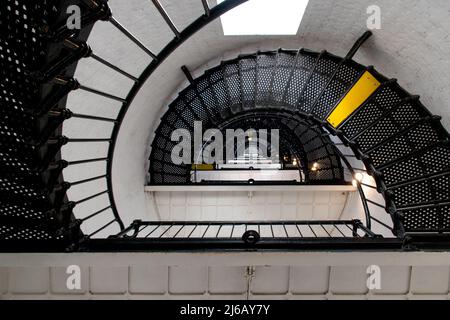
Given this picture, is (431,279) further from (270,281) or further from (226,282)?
(226,282)

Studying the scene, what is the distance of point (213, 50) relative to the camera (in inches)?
138

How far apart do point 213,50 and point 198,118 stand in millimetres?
1084

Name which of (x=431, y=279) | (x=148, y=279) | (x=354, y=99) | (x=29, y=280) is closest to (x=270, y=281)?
(x=148, y=279)

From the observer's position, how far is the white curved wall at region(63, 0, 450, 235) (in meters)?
2.12

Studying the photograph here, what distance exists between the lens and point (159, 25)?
248cm

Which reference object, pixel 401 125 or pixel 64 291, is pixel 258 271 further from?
pixel 401 125

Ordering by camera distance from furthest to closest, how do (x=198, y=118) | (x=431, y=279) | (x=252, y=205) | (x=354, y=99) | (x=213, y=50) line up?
(x=252, y=205), (x=198, y=118), (x=213, y=50), (x=354, y=99), (x=431, y=279)

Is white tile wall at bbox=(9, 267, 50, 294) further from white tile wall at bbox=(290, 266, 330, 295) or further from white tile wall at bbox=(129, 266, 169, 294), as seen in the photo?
white tile wall at bbox=(290, 266, 330, 295)

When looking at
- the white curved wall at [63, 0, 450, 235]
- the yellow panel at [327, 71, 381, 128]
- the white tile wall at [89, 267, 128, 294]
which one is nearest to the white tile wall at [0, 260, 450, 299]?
the white tile wall at [89, 267, 128, 294]

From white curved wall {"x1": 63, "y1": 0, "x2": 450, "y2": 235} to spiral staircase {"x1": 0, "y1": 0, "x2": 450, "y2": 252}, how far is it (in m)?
0.21

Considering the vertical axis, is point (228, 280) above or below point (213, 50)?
below

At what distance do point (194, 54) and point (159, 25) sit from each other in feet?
3.11

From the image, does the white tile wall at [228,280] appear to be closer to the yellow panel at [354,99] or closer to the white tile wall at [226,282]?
the white tile wall at [226,282]
